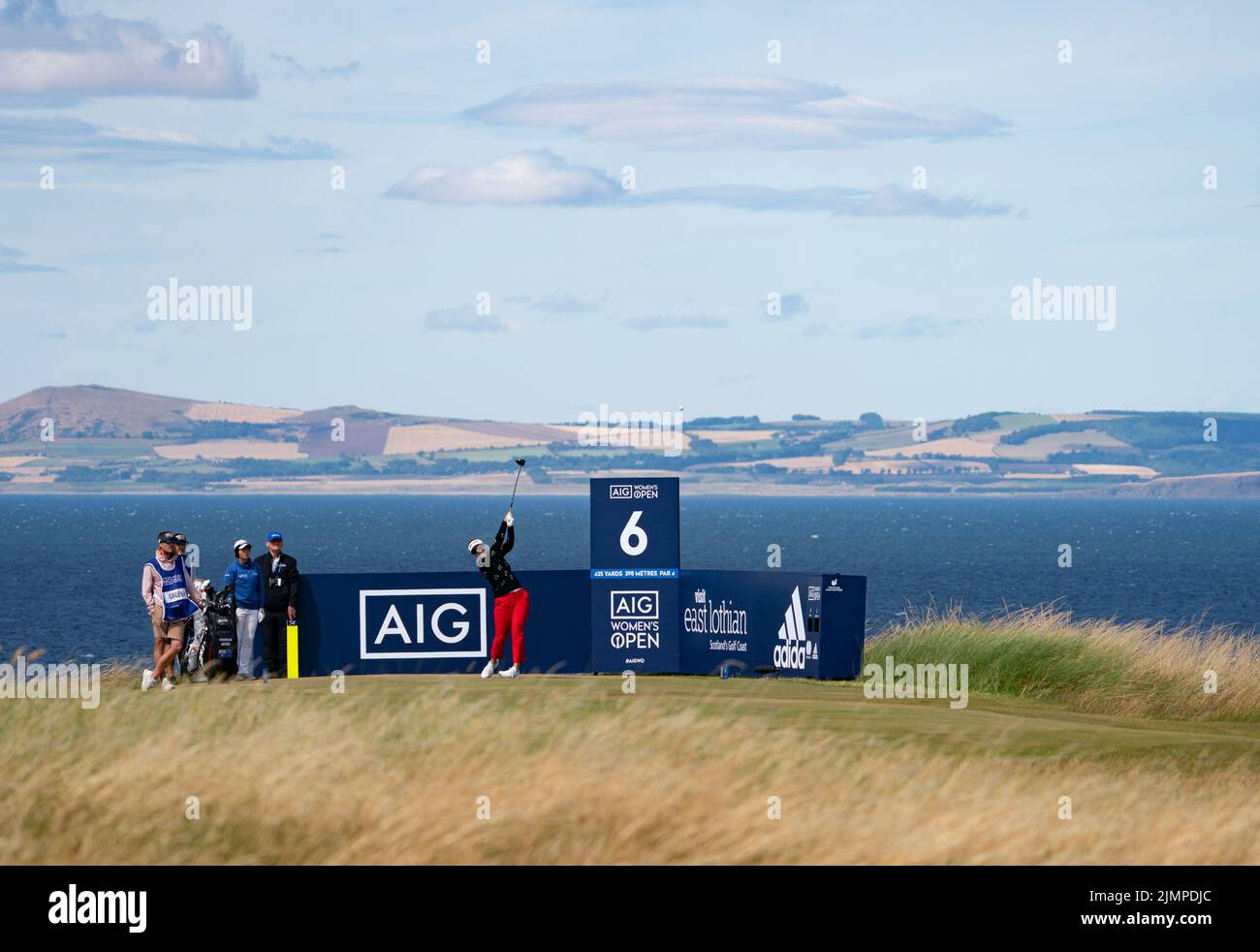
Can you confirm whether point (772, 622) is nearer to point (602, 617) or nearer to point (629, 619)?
point (629, 619)

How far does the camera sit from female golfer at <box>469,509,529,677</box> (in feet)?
71.5

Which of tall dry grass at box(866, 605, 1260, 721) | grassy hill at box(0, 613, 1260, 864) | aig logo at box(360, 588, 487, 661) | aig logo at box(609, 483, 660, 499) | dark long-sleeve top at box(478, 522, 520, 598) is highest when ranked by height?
aig logo at box(609, 483, 660, 499)

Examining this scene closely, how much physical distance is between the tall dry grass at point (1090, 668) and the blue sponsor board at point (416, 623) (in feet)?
17.9

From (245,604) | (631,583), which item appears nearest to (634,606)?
(631,583)

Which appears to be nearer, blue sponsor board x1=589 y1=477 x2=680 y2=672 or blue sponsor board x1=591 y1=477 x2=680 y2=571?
blue sponsor board x1=591 y1=477 x2=680 y2=571

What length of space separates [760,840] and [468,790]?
2698 millimetres

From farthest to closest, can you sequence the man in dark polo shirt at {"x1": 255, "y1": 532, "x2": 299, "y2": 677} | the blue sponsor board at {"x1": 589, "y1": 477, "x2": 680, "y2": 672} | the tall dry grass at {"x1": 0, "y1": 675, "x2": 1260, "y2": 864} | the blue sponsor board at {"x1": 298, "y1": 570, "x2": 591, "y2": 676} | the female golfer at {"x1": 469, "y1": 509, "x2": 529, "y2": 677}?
the blue sponsor board at {"x1": 589, "y1": 477, "x2": 680, "y2": 672}, the blue sponsor board at {"x1": 298, "y1": 570, "x2": 591, "y2": 676}, the man in dark polo shirt at {"x1": 255, "y1": 532, "x2": 299, "y2": 677}, the female golfer at {"x1": 469, "y1": 509, "x2": 529, "y2": 677}, the tall dry grass at {"x1": 0, "y1": 675, "x2": 1260, "y2": 864}

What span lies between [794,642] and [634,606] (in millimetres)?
2264

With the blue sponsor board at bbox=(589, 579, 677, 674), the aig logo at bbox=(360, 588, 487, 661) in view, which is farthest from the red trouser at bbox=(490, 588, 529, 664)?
the blue sponsor board at bbox=(589, 579, 677, 674)

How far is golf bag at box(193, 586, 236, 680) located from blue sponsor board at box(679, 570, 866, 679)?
618 centimetres

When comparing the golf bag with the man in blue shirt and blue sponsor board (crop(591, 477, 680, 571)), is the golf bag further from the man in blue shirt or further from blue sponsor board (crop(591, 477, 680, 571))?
blue sponsor board (crop(591, 477, 680, 571))

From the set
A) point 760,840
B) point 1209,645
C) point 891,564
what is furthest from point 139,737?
point 891,564

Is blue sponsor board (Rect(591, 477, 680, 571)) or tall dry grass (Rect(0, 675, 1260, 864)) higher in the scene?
blue sponsor board (Rect(591, 477, 680, 571))

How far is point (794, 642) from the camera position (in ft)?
77.8
